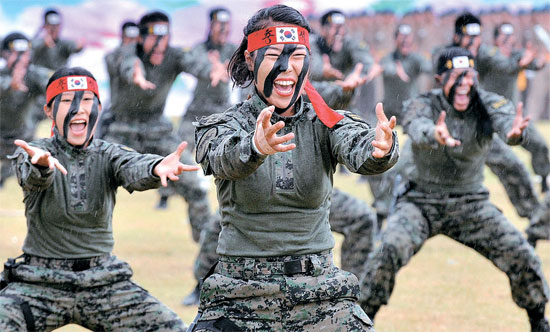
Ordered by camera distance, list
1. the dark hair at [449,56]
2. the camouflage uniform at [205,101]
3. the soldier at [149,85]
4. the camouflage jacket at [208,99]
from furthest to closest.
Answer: the camouflage jacket at [208,99] < the camouflage uniform at [205,101] < the soldier at [149,85] < the dark hair at [449,56]

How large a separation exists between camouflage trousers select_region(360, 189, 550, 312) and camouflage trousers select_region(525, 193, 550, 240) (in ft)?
7.19

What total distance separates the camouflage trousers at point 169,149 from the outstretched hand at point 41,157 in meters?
3.83

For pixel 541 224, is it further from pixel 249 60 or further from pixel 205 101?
pixel 205 101

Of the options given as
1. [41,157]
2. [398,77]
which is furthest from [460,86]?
[398,77]

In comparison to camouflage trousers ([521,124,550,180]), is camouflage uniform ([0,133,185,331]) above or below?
above

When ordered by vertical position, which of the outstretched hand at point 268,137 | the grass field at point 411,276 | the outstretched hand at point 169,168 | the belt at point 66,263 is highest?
the outstretched hand at point 268,137

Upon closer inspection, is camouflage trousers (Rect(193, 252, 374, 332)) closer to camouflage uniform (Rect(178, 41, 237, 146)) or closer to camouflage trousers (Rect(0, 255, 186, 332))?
camouflage trousers (Rect(0, 255, 186, 332))

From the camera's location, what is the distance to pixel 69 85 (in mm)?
5434

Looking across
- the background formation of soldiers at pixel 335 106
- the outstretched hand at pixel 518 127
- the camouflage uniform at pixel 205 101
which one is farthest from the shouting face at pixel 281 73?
the camouflage uniform at pixel 205 101

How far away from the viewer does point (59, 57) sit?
51.2ft

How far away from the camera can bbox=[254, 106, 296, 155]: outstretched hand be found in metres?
3.62

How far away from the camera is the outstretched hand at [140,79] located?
879cm

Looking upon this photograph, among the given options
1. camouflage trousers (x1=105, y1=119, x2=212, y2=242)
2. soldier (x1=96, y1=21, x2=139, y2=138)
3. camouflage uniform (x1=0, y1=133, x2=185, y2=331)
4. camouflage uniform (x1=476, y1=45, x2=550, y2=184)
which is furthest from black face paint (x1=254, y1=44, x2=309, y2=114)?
camouflage uniform (x1=476, y1=45, x2=550, y2=184)

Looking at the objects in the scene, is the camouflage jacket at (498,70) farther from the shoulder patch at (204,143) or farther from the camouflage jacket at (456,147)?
the shoulder patch at (204,143)
